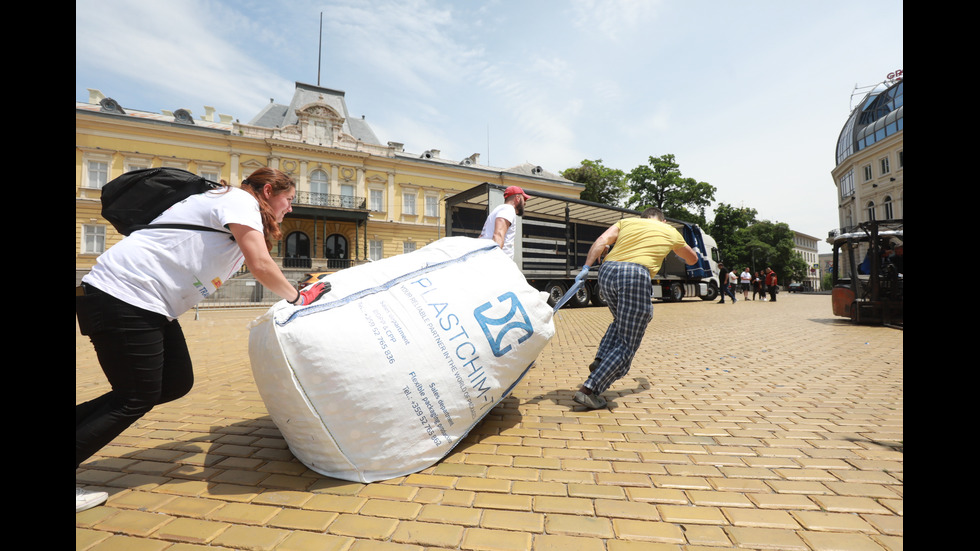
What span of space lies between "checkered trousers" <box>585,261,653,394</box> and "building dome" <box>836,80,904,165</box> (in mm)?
56500

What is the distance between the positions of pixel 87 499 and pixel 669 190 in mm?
41881

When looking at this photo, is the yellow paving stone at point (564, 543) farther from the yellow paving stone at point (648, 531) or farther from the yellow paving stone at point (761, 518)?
the yellow paving stone at point (761, 518)

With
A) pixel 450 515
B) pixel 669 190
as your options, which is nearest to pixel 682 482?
pixel 450 515

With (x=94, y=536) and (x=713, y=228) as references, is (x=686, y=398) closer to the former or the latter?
(x=94, y=536)

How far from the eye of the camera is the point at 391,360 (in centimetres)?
196

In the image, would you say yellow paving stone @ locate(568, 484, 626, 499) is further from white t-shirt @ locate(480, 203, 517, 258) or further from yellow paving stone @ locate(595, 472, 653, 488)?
Answer: white t-shirt @ locate(480, 203, 517, 258)

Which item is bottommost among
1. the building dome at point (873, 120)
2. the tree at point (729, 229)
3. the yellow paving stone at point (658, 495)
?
the yellow paving stone at point (658, 495)

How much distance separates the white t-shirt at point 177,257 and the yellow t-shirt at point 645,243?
2.60 metres

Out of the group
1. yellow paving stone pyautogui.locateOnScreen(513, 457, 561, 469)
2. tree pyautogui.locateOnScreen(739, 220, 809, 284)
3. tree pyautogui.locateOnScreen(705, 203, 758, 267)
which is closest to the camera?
yellow paving stone pyautogui.locateOnScreen(513, 457, 561, 469)

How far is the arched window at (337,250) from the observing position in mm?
28966

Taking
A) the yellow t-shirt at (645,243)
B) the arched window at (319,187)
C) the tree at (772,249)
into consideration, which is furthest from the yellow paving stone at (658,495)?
the tree at (772,249)

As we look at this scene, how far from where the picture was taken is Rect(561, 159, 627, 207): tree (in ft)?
135

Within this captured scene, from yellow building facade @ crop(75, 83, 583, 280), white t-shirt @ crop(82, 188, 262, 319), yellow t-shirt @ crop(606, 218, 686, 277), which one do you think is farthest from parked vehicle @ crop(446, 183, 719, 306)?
yellow building facade @ crop(75, 83, 583, 280)
